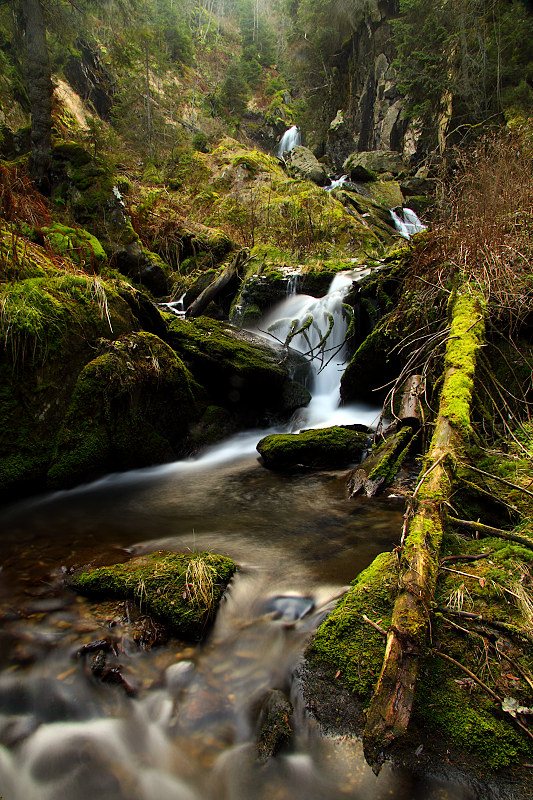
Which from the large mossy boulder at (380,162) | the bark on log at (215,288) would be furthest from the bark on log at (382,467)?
the large mossy boulder at (380,162)

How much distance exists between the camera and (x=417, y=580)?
189 cm

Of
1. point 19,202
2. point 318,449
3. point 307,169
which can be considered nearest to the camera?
point 318,449

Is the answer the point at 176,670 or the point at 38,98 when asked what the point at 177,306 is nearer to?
the point at 38,98

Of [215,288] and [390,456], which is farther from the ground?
[215,288]

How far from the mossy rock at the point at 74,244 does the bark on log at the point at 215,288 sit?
105 inches

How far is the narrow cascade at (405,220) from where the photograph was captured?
55.1 ft

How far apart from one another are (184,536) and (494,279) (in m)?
3.96

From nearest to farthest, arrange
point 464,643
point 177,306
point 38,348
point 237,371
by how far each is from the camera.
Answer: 1. point 464,643
2. point 38,348
3. point 237,371
4. point 177,306

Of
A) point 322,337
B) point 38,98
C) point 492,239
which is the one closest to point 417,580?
point 492,239

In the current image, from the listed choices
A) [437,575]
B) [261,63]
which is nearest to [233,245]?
[437,575]

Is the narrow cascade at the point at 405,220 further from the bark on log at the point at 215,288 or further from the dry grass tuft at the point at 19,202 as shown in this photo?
the dry grass tuft at the point at 19,202

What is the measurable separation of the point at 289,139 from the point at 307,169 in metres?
14.5

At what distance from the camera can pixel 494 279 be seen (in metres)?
4.09

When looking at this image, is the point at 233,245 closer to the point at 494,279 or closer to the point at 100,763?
the point at 494,279
